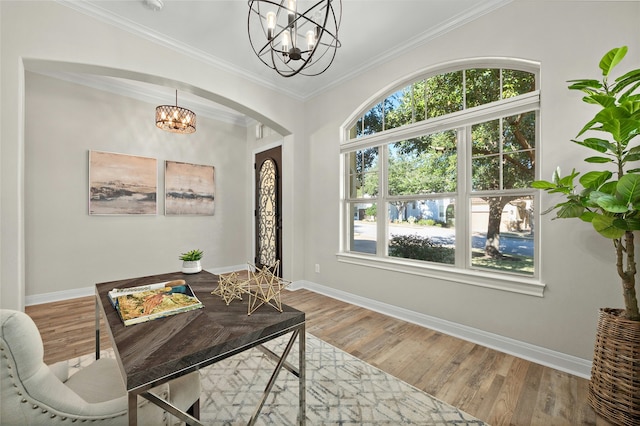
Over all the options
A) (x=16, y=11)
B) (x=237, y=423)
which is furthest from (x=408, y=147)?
(x=16, y=11)

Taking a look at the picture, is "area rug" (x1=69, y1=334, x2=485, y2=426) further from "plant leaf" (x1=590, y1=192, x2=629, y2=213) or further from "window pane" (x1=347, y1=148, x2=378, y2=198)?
"window pane" (x1=347, y1=148, x2=378, y2=198)

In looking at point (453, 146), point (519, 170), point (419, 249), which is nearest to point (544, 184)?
point (519, 170)

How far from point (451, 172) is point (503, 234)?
0.77 meters

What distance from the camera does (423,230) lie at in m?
3.06

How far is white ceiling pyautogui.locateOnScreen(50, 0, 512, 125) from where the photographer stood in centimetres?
245

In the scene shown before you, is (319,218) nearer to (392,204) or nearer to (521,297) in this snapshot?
(392,204)

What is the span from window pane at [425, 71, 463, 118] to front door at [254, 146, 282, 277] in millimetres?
2714

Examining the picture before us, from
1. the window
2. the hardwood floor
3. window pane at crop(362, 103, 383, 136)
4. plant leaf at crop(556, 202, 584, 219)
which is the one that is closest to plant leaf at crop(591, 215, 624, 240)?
plant leaf at crop(556, 202, 584, 219)

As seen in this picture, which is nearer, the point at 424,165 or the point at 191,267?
the point at 191,267

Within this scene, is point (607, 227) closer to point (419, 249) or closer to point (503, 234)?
point (503, 234)

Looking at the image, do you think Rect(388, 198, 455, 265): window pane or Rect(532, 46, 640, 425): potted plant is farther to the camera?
Rect(388, 198, 455, 265): window pane

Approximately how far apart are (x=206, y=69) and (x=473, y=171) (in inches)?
127

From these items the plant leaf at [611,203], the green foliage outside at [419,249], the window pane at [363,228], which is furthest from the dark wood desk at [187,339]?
the window pane at [363,228]

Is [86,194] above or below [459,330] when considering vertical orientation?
above
